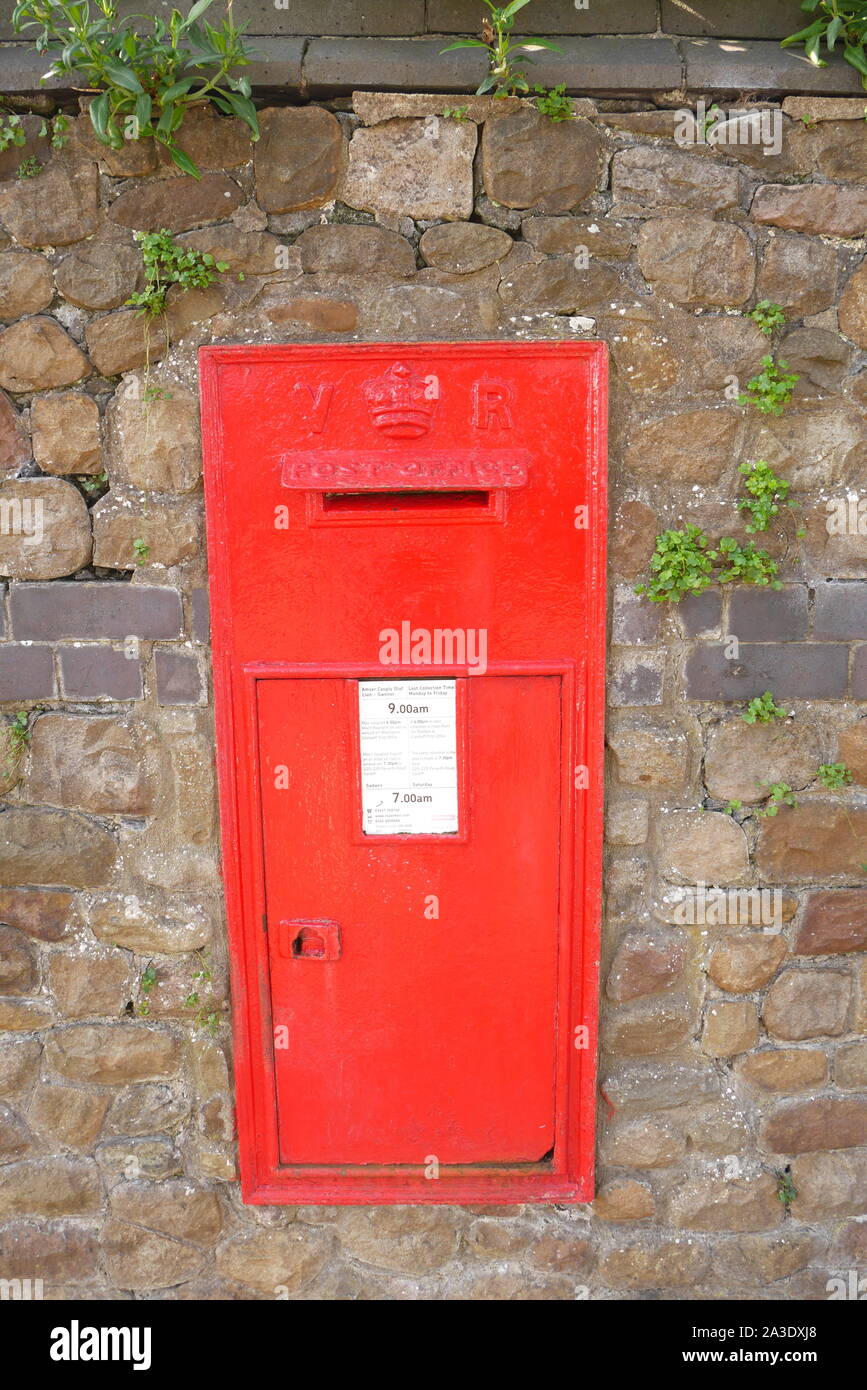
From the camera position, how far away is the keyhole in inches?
84.0

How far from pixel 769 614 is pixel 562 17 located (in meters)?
1.38

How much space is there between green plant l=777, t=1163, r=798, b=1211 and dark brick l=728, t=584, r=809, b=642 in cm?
134

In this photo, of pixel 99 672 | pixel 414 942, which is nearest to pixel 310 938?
pixel 414 942

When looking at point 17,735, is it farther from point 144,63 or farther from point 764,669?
point 764,669

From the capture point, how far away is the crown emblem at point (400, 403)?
6.23 ft

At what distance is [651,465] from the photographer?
2.01 metres

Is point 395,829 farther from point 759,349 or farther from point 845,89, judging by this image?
point 845,89

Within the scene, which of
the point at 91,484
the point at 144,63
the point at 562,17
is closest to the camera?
the point at 144,63

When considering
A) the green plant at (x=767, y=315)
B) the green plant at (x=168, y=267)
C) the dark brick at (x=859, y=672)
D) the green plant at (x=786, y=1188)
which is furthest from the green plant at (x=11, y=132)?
the green plant at (x=786, y=1188)

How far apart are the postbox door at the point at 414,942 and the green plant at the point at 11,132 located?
1.26 m

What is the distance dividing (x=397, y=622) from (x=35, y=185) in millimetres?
1217

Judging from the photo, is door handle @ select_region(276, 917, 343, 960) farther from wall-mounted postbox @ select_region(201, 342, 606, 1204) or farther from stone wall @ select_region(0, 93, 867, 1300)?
stone wall @ select_region(0, 93, 867, 1300)

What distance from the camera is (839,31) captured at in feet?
6.14

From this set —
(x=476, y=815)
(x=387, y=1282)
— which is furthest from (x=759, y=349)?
(x=387, y=1282)
